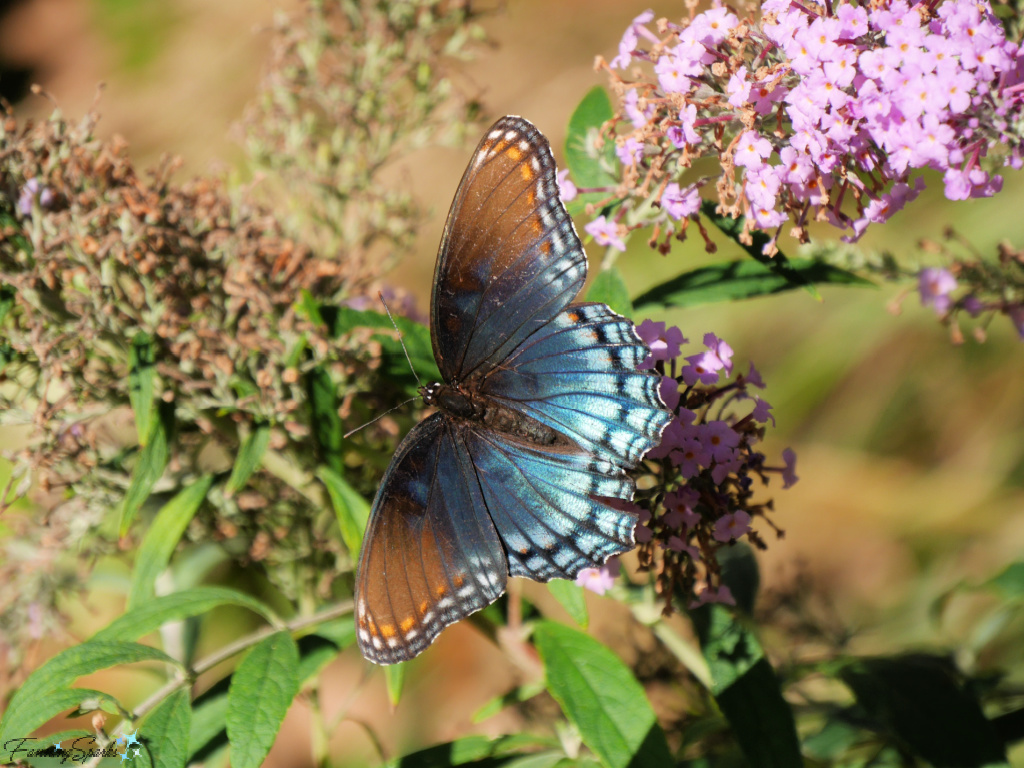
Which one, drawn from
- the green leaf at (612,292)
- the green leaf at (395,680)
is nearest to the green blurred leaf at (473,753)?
the green leaf at (395,680)

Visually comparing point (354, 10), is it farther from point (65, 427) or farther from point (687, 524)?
point (687, 524)

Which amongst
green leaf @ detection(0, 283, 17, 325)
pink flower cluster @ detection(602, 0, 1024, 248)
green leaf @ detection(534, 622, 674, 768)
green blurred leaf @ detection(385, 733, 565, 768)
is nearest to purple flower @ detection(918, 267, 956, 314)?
pink flower cluster @ detection(602, 0, 1024, 248)

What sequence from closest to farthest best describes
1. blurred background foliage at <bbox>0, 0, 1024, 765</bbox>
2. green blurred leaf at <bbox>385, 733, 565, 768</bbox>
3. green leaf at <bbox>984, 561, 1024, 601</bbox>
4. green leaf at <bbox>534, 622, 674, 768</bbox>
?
1. green leaf at <bbox>534, 622, 674, 768</bbox>
2. green blurred leaf at <bbox>385, 733, 565, 768</bbox>
3. green leaf at <bbox>984, 561, 1024, 601</bbox>
4. blurred background foliage at <bbox>0, 0, 1024, 765</bbox>

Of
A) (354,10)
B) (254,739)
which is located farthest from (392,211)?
(254,739)

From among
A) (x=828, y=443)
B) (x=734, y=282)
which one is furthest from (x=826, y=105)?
(x=828, y=443)

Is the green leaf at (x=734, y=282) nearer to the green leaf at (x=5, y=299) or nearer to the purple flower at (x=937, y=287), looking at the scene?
the purple flower at (x=937, y=287)

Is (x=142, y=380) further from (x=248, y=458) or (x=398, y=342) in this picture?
(x=398, y=342)

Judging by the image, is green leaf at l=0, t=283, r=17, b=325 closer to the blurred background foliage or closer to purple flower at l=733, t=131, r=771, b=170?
the blurred background foliage
